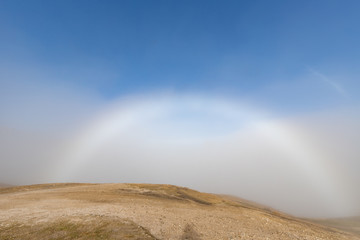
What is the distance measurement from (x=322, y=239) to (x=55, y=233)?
2914cm

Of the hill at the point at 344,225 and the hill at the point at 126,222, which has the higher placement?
the hill at the point at 344,225

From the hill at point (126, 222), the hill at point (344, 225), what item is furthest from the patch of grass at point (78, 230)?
the hill at point (344, 225)

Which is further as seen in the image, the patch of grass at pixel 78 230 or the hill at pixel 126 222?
the hill at pixel 126 222

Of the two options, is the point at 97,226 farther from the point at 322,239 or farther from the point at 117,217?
the point at 322,239

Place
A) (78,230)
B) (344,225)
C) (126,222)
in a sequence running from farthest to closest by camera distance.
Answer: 1. (344,225)
2. (126,222)
3. (78,230)

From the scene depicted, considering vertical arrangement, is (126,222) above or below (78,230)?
above

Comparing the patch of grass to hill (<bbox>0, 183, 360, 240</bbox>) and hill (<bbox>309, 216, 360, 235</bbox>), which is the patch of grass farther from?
hill (<bbox>309, 216, 360, 235</bbox>)

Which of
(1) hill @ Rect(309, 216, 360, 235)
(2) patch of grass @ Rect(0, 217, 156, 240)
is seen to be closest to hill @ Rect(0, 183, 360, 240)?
(2) patch of grass @ Rect(0, 217, 156, 240)

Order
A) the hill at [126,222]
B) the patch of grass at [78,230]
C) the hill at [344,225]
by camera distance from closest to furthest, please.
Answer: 1. the patch of grass at [78,230]
2. the hill at [126,222]
3. the hill at [344,225]

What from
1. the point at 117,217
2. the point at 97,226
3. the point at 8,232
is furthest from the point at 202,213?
the point at 8,232

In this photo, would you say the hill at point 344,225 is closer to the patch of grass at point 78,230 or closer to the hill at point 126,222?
the hill at point 126,222

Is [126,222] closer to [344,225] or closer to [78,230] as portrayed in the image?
[78,230]

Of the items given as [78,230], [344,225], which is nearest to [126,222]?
[78,230]

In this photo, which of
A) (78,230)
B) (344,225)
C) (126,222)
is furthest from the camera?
(344,225)
